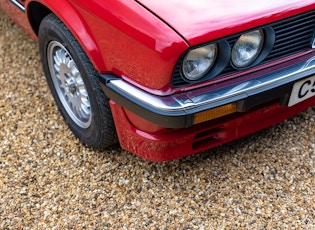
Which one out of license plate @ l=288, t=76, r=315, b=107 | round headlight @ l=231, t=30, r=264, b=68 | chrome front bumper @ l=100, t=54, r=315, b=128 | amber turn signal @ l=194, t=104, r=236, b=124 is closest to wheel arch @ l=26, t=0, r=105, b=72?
chrome front bumper @ l=100, t=54, r=315, b=128

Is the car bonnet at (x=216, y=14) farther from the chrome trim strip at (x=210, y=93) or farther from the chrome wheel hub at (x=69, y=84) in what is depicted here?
the chrome wheel hub at (x=69, y=84)

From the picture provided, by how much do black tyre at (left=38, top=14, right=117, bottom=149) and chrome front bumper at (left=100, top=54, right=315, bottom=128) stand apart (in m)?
0.20

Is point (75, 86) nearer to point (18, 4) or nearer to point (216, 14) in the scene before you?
point (18, 4)

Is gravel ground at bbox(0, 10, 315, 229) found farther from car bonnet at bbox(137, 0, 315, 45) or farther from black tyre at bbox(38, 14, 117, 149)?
car bonnet at bbox(137, 0, 315, 45)

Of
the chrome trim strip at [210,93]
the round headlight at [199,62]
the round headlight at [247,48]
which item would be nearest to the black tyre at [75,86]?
the chrome trim strip at [210,93]

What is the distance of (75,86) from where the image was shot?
2.98m

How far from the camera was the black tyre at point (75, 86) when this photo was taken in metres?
2.65

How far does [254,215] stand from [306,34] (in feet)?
3.23

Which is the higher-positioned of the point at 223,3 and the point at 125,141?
the point at 223,3

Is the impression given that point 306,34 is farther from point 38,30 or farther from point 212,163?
point 38,30

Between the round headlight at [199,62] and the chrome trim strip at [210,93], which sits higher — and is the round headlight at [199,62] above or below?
above

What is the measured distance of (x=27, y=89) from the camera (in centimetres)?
359

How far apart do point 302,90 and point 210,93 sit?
549 millimetres

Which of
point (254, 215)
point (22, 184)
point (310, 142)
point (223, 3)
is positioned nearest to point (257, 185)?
point (254, 215)
